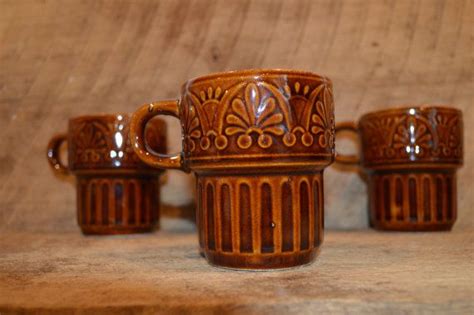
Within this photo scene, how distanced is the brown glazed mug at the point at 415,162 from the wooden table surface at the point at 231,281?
0.09 m

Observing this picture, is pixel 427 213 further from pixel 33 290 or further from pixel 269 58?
pixel 33 290

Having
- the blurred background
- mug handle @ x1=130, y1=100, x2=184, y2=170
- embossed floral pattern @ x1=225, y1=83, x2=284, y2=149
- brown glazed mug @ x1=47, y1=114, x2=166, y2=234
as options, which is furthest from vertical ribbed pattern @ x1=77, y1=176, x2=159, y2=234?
embossed floral pattern @ x1=225, y1=83, x2=284, y2=149

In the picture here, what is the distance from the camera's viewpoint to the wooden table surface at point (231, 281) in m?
0.37

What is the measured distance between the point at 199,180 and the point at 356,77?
0.45m

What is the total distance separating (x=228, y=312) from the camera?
37 centimetres

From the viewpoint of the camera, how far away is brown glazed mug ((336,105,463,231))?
74cm

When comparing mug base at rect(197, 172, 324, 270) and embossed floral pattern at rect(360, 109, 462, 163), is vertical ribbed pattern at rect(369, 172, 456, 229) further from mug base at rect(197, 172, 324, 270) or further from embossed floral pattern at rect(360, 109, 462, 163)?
mug base at rect(197, 172, 324, 270)

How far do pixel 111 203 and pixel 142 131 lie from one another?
0.85 ft

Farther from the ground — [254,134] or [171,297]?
[254,134]

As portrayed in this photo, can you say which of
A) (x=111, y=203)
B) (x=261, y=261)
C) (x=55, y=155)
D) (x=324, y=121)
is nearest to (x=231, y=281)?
(x=261, y=261)

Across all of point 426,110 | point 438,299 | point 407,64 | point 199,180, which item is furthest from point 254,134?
point 407,64

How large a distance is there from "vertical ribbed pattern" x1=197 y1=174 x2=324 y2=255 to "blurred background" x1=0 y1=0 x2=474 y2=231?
15.0 inches

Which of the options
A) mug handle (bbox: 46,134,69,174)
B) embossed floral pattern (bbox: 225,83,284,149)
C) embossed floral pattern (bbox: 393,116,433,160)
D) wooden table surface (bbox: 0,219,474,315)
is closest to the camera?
wooden table surface (bbox: 0,219,474,315)

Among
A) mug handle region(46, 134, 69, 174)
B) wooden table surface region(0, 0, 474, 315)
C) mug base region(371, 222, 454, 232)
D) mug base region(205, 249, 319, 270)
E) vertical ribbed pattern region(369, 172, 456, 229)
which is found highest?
wooden table surface region(0, 0, 474, 315)
